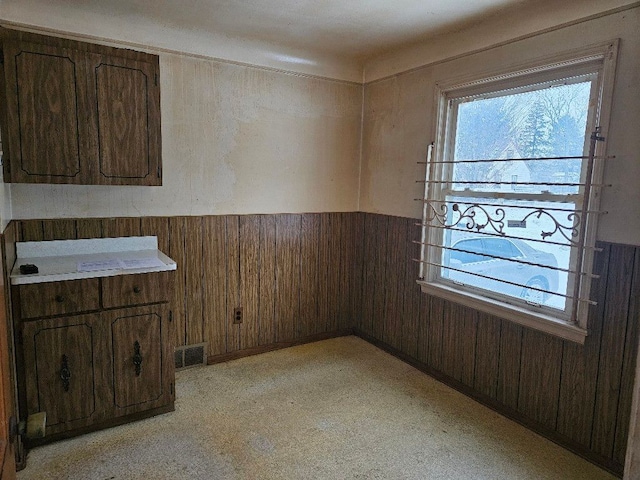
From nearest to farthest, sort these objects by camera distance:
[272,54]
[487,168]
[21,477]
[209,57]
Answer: [21,477] → [487,168] → [209,57] → [272,54]

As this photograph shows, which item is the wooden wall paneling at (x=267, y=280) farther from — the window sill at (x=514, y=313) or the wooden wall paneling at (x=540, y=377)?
the wooden wall paneling at (x=540, y=377)

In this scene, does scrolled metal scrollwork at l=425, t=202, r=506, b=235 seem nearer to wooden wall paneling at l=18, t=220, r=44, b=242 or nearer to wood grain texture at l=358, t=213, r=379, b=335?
wood grain texture at l=358, t=213, r=379, b=335

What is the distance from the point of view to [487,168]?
2721 millimetres

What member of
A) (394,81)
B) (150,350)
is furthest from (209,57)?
(150,350)

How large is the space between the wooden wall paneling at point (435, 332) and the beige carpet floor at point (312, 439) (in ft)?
0.48

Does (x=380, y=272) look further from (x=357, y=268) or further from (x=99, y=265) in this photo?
(x=99, y=265)

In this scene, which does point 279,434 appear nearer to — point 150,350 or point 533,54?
point 150,350

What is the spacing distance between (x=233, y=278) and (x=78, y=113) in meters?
1.49

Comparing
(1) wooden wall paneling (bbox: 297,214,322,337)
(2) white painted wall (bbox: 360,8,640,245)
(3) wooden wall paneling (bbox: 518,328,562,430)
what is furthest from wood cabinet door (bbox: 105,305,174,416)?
(3) wooden wall paneling (bbox: 518,328,562,430)

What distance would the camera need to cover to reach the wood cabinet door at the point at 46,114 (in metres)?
2.20

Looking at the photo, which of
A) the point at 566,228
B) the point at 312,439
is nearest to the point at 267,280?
the point at 312,439

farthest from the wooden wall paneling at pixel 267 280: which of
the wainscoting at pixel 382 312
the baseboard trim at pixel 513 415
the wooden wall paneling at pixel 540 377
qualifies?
the wooden wall paneling at pixel 540 377

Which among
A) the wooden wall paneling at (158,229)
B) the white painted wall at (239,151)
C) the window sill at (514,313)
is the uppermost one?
the white painted wall at (239,151)

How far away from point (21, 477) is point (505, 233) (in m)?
2.72
